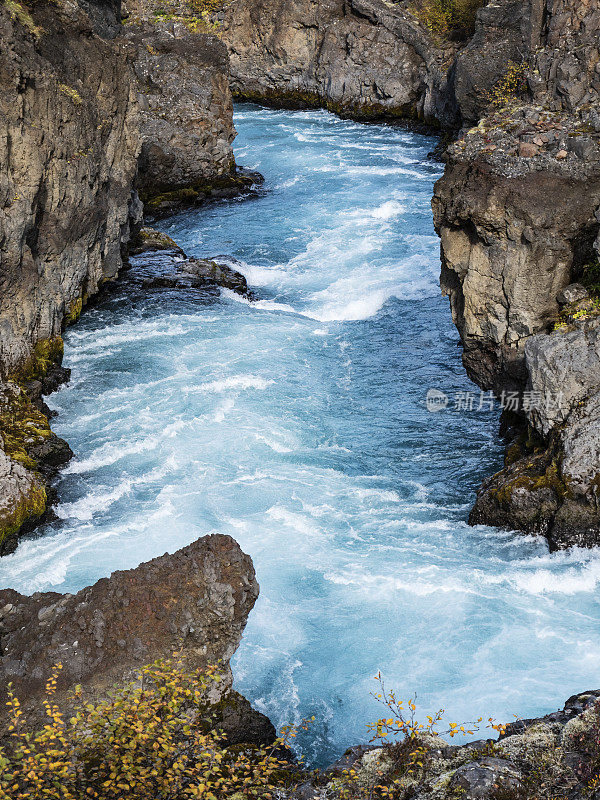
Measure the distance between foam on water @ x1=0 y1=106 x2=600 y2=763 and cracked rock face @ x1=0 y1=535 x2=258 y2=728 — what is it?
9.23ft

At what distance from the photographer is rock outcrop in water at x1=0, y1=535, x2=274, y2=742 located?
9617 millimetres

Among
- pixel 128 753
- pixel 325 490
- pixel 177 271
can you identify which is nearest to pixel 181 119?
pixel 177 271

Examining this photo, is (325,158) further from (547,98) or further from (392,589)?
(392,589)

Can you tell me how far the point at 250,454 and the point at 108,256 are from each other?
409 inches

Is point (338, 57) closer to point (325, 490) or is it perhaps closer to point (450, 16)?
point (450, 16)

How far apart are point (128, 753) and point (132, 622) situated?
184 cm

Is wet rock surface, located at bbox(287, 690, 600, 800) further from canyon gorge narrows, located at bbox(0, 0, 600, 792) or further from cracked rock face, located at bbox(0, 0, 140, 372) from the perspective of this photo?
cracked rock face, located at bbox(0, 0, 140, 372)

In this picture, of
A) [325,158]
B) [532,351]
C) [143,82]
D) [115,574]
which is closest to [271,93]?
[325,158]

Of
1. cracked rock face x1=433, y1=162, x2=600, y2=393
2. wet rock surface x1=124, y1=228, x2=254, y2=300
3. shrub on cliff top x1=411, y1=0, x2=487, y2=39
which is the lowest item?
wet rock surface x1=124, y1=228, x2=254, y2=300

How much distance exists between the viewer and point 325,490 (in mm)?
17203

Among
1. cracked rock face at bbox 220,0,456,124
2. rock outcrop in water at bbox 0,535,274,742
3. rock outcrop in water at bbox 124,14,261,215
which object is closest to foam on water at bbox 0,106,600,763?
rock outcrop in water at bbox 0,535,274,742

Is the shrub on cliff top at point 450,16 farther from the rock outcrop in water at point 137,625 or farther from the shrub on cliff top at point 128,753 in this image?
the shrub on cliff top at point 128,753

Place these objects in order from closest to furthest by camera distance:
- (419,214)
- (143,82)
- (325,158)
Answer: (419,214) → (143,82) → (325,158)

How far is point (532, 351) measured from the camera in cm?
1570
